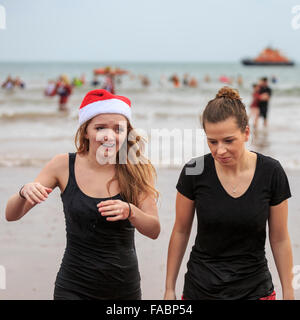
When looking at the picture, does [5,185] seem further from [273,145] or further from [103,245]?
[273,145]

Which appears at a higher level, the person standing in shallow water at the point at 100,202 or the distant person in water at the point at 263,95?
the distant person in water at the point at 263,95

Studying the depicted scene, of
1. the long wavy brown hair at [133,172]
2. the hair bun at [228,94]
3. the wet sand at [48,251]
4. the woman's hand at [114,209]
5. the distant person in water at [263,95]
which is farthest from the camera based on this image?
the distant person in water at [263,95]

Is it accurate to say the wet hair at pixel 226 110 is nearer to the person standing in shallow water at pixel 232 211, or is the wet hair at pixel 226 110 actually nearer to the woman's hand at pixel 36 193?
the person standing in shallow water at pixel 232 211

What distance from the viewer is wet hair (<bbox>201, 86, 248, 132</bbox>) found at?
257cm

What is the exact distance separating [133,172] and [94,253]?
1.60ft

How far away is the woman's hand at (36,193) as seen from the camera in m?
2.55

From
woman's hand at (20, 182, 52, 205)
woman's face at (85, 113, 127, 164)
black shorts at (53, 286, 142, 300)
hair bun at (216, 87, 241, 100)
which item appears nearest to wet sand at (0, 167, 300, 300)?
black shorts at (53, 286, 142, 300)

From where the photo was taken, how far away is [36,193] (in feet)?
8.41

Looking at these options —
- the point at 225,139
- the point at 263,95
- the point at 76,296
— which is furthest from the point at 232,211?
the point at 263,95

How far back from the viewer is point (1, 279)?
484 cm

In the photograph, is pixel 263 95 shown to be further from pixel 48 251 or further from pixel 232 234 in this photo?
pixel 232 234

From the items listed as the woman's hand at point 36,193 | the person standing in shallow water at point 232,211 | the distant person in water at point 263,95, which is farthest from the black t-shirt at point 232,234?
the distant person in water at point 263,95
